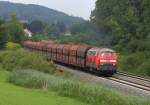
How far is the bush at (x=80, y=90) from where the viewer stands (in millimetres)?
20802

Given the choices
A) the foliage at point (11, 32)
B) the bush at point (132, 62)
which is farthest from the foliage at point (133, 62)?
the foliage at point (11, 32)

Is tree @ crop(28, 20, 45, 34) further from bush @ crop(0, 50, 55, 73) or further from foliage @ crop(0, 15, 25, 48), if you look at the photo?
bush @ crop(0, 50, 55, 73)

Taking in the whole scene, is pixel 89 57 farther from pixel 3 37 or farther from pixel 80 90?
pixel 3 37

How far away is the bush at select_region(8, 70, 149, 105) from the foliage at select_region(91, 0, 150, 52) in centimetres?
3924

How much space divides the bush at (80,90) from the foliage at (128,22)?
39.2 meters

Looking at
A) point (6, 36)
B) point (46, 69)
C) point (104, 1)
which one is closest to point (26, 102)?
point (46, 69)

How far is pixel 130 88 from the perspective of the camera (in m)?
31.5

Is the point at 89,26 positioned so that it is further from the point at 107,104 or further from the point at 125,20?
the point at 107,104

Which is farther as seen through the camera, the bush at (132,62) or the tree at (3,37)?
the tree at (3,37)

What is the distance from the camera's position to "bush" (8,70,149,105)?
20.8 m

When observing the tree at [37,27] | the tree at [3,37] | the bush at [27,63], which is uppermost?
the bush at [27,63]

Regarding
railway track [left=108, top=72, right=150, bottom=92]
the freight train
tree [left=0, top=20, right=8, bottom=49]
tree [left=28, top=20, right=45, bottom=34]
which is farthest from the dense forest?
tree [left=28, top=20, right=45, bottom=34]

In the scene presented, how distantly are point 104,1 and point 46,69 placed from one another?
58692 mm

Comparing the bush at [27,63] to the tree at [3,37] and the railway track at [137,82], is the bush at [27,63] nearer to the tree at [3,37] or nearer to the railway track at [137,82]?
the railway track at [137,82]
